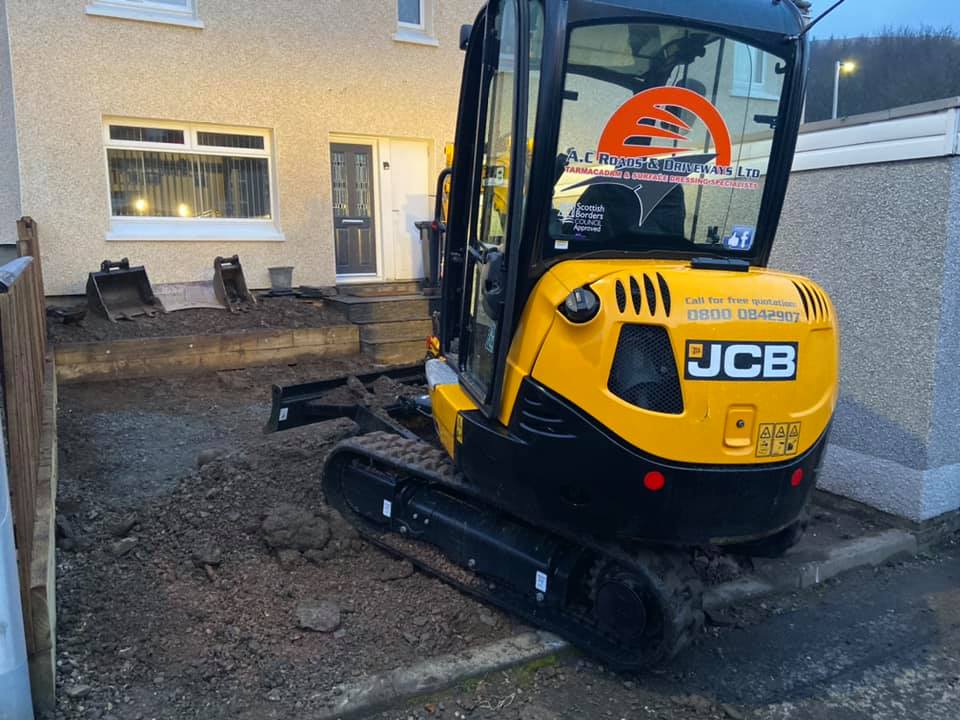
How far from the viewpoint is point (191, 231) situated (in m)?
9.90

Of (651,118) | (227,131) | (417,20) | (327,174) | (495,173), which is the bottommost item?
(495,173)

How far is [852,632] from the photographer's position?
12.8 ft

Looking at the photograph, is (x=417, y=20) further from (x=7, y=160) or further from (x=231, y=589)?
(x=231, y=589)

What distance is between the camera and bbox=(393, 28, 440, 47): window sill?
10891 millimetres

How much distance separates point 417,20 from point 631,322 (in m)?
9.86

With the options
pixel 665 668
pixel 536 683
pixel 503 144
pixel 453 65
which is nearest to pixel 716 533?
pixel 665 668

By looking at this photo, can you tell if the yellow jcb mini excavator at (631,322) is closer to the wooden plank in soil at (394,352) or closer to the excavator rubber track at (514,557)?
the excavator rubber track at (514,557)

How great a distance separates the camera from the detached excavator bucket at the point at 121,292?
28.7 feet

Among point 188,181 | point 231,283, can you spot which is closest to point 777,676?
point 231,283

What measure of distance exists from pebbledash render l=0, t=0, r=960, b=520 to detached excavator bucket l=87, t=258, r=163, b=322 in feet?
1.37

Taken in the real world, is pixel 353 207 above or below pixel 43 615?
above

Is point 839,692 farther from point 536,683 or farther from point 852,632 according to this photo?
point 536,683

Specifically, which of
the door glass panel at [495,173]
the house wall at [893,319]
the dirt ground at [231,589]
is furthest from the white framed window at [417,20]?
the door glass panel at [495,173]

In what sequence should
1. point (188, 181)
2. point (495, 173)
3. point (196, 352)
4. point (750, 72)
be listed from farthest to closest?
point (188, 181) < point (196, 352) < point (495, 173) < point (750, 72)
